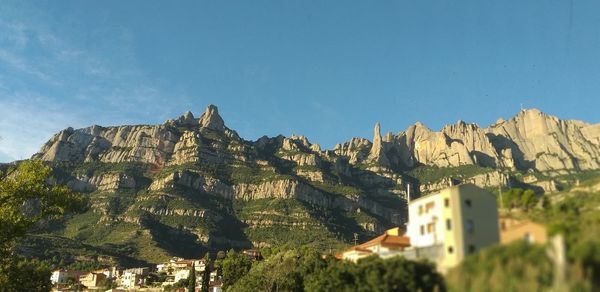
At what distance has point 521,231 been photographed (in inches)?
1423

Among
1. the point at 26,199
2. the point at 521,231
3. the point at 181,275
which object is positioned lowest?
the point at 181,275

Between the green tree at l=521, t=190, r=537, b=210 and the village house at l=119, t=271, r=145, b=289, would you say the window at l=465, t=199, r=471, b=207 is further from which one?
the village house at l=119, t=271, r=145, b=289

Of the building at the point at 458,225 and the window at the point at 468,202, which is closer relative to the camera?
the building at the point at 458,225

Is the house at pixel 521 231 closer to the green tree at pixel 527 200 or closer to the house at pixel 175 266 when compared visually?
the green tree at pixel 527 200

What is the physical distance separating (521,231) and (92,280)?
140m

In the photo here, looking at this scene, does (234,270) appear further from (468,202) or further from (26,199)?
(468,202)

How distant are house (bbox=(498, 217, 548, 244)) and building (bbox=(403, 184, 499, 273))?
24.8 inches

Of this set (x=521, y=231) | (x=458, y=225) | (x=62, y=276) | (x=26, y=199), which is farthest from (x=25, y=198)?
(x=62, y=276)

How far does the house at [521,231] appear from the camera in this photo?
34188 mm

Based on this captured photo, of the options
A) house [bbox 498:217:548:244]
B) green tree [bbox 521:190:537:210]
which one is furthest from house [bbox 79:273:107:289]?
house [bbox 498:217:548:244]

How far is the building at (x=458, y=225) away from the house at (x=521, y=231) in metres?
0.63

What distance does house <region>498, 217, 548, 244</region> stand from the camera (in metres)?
34.2

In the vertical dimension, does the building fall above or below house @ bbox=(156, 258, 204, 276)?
above

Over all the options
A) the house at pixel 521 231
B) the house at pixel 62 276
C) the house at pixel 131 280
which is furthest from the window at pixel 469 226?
the house at pixel 62 276
